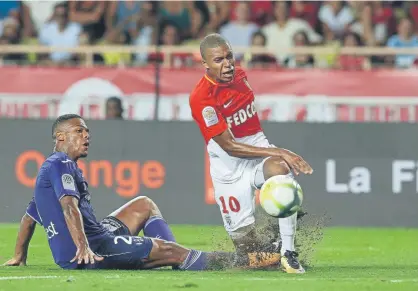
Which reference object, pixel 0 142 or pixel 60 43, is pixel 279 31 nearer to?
pixel 60 43

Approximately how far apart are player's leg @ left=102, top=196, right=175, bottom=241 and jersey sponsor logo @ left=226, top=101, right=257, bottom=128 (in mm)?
1096

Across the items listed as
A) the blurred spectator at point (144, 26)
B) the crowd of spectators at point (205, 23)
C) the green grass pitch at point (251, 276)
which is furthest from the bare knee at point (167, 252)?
the blurred spectator at point (144, 26)

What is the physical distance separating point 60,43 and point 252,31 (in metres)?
3.13

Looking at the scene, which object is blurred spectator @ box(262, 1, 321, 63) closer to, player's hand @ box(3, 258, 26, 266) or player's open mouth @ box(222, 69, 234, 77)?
player's open mouth @ box(222, 69, 234, 77)

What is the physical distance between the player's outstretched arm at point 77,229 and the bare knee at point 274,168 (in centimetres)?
178

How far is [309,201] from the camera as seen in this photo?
17.5 meters

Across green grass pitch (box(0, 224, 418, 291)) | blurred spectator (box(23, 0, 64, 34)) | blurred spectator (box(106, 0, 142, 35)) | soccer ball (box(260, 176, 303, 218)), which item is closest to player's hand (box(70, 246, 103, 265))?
green grass pitch (box(0, 224, 418, 291))

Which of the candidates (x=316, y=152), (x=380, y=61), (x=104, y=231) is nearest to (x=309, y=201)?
(x=316, y=152)

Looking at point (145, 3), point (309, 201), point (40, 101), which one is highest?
point (145, 3)

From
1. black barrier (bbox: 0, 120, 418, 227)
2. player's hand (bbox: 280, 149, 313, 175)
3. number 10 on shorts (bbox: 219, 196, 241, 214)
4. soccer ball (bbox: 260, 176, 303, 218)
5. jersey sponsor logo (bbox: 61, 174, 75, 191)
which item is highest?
player's hand (bbox: 280, 149, 313, 175)

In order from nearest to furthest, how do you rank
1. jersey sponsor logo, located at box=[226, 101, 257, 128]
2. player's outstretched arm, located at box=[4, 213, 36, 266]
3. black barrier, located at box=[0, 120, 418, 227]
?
player's outstretched arm, located at box=[4, 213, 36, 266] < jersey sponsor logo, located at box=[226, 101, 257, 128] < black barrier, located at box=[0, 120, 418, 227]

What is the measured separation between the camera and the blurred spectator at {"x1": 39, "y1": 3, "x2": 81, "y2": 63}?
19.6 meters

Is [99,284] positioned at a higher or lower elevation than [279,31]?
lower

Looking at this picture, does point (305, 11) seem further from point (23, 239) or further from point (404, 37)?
point (23, 239)
